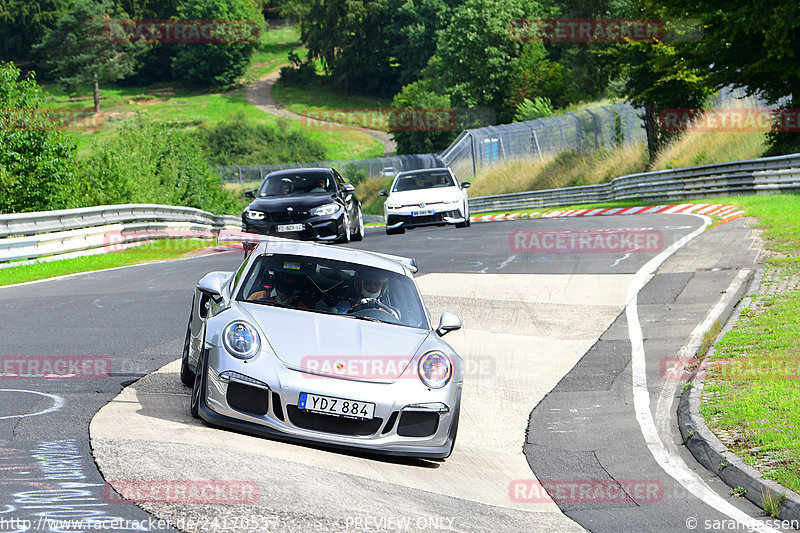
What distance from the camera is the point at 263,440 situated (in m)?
6.80

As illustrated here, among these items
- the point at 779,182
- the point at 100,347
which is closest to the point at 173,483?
the point at 100,347

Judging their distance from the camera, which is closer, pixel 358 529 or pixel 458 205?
pixel 358 529

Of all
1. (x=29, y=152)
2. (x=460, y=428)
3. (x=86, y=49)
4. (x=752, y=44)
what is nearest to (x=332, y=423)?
(x=460, y=428)

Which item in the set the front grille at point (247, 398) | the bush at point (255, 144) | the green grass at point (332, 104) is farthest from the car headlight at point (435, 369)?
the green grass at point (332, 104)

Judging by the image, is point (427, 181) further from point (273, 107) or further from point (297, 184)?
point (273, 107)

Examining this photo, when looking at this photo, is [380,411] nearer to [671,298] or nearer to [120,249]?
[671,298]

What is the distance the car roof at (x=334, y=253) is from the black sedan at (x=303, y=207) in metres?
12.0

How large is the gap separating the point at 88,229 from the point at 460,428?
49.7ft

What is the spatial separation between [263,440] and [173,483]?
1304 millimetres

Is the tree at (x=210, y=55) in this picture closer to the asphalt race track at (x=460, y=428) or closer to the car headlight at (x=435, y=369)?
the asphalt race track at (x=460, y=428)

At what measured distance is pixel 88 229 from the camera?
21766 mm

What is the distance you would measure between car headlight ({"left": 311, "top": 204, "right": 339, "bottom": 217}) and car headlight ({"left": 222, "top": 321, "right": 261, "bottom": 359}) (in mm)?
13637

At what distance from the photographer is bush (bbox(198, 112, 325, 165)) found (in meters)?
104

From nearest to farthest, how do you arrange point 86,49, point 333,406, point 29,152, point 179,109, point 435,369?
point 333,406, point 435,369, point 29,152, point 86,49, point 179,109
